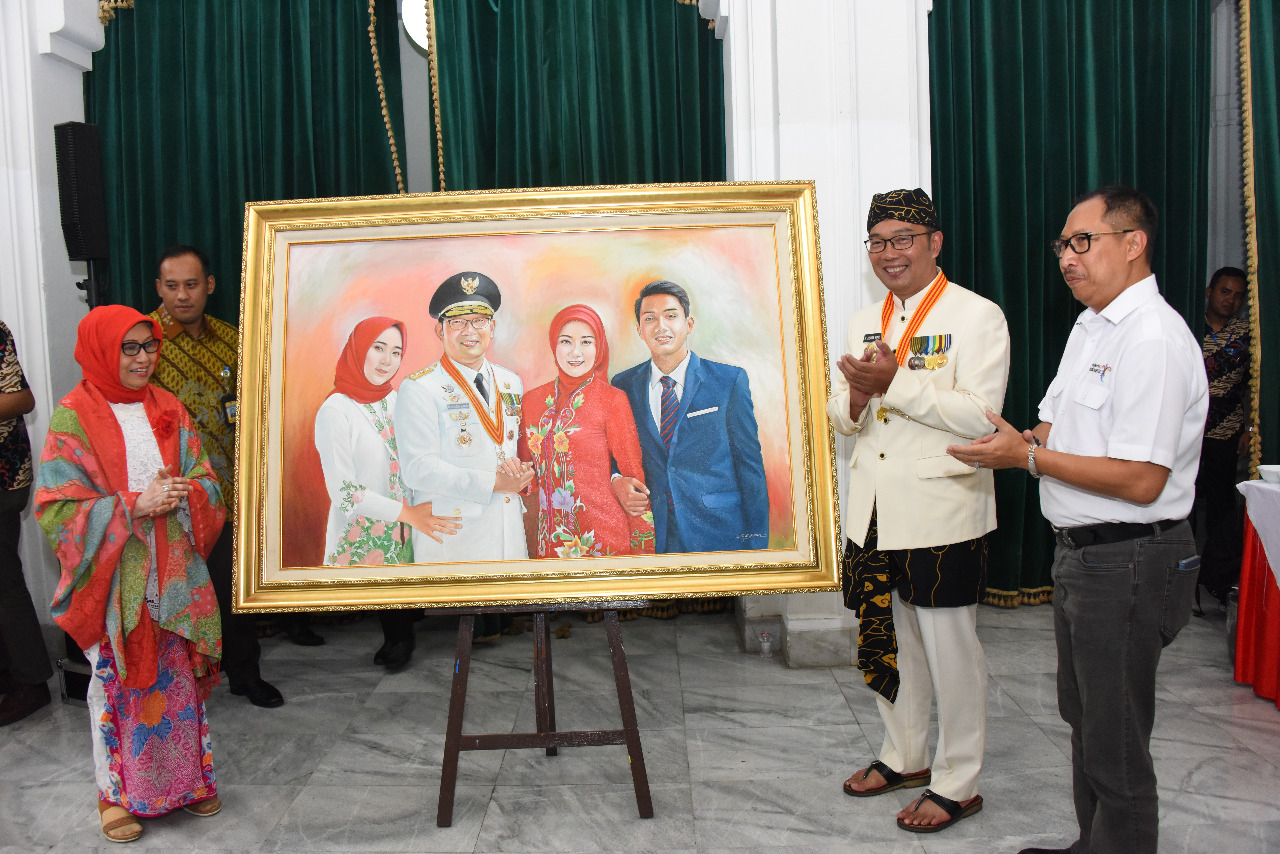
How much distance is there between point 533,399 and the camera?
2213 mm

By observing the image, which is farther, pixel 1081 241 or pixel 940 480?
pixel 940 480

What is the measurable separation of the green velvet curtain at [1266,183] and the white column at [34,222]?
5176 mm

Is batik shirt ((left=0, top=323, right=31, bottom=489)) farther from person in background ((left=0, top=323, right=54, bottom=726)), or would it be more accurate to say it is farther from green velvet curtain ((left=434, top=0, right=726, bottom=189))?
green velvet curtain ((left=434, top=0, right=726, bottom=189))

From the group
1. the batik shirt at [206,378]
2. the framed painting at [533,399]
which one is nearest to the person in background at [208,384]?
the batik shirt at [206,378]

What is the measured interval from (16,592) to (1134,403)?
377 cm

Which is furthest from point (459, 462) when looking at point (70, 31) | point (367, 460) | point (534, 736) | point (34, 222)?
point (70, 31)

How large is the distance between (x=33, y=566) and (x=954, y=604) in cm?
377

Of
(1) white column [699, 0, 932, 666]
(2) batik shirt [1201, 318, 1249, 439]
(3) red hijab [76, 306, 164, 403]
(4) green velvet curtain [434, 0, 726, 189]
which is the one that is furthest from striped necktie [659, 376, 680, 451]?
(2) batik shirt [1201, 318, 1249, 439]

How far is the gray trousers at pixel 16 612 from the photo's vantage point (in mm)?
3143

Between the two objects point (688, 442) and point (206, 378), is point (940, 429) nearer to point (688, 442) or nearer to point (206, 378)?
point (688, 442)

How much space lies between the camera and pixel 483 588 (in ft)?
7.00

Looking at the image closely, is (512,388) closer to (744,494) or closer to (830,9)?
(744,494)

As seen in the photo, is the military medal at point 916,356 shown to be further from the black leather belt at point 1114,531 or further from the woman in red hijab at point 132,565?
the woman in red hijab at point 132,565

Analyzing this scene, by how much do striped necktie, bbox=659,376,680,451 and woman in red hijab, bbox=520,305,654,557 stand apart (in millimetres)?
78
